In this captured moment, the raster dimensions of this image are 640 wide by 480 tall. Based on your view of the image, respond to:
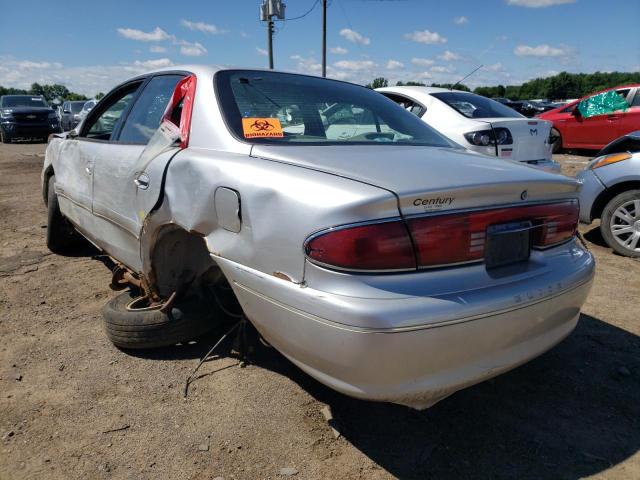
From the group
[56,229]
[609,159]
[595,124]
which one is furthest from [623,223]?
[595,124]

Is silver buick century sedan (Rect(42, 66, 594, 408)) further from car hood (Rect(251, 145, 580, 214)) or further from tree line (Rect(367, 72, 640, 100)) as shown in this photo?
tree line (Rect(367, 72, 640, 100))

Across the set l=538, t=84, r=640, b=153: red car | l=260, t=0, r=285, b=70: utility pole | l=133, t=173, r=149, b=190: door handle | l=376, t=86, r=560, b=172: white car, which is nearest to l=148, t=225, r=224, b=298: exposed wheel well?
l=133, t=173, r=149, b=190: door handle

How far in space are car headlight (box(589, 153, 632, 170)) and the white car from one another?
49 cm

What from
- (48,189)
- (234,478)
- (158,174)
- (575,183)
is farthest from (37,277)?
(575,183)

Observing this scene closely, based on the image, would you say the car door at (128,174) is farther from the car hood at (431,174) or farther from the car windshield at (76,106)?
the car windshield at (76,106)

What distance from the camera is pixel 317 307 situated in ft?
5.44

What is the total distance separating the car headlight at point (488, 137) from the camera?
223 inches

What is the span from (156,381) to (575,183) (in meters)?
2.31

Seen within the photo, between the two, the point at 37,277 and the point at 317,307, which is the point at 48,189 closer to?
the point at 37,277

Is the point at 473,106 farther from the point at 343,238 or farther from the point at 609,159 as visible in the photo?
the point at 343,238

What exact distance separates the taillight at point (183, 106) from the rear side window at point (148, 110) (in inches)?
6.0

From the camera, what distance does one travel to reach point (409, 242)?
1.68m

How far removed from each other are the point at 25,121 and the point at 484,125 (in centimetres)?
1809

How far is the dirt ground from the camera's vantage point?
79.1 inches
